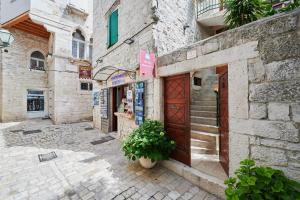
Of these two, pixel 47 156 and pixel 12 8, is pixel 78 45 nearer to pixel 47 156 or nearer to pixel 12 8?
pixel 12 8

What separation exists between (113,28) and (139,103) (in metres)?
3.87

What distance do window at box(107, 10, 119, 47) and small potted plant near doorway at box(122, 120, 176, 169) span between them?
13.9 feet

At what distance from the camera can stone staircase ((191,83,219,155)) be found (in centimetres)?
409

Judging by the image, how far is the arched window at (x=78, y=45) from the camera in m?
11.0

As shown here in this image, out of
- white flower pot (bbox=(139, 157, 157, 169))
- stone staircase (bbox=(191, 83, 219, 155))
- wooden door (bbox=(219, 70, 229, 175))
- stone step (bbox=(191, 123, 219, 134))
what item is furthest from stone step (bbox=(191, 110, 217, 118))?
white flower pot (bbox=(139, 157, 157, 169))

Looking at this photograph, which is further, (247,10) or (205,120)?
(205,120)

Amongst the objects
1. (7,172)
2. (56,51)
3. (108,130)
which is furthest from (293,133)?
(56,51)

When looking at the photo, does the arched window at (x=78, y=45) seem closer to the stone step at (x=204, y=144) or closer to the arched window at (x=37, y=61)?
the arched window at (x=37, y=61)

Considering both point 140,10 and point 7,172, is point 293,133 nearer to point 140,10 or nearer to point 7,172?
point 140,10

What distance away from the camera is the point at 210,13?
728 centimetres

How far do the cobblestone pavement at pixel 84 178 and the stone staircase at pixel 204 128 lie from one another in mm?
1257

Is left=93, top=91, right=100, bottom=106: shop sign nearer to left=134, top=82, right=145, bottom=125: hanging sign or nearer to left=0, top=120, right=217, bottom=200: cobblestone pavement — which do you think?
left=0, top=120, right=217, bottom=200: cobblestone pavement

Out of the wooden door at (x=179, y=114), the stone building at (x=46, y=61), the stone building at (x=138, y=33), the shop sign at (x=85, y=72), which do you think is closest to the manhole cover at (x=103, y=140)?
the stone building at (x=138, y=33)

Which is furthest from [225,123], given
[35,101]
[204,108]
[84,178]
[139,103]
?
[35,101]
